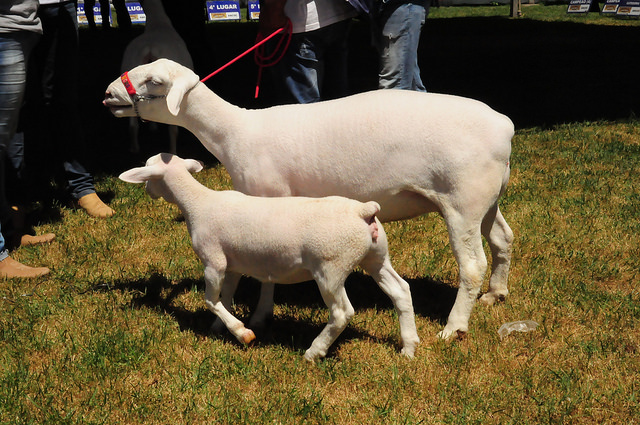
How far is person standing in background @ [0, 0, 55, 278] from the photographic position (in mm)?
4199

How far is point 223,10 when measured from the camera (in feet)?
83.4

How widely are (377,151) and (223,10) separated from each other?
2348cm

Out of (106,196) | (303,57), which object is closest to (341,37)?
(303,57)

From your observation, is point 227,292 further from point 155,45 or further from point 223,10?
point 223,10

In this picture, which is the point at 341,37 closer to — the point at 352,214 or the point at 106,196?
the point at 352,214

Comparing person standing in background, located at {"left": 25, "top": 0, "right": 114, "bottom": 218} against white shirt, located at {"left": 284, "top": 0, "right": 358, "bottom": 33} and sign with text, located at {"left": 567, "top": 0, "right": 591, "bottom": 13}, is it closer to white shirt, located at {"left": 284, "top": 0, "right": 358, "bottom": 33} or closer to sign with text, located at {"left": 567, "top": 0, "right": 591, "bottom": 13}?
white shirt, located at {"left": 284, "top": 0, "right": 358, "bottom": 33}

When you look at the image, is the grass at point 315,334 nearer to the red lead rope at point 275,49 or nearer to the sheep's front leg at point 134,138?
the red lead rope at point 275,49

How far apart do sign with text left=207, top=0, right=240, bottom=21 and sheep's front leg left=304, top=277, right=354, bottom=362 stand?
23.5m

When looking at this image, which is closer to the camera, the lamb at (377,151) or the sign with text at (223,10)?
the lamb at (377,151)

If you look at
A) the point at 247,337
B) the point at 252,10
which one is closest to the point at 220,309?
the point at 247,337

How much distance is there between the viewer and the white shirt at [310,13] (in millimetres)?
4414

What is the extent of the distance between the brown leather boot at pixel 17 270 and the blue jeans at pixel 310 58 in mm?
2149

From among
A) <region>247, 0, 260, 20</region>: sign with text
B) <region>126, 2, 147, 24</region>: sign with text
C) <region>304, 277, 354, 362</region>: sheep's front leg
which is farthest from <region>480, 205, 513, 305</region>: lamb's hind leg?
<region>126, 2, 147, 24</region>: sign with text

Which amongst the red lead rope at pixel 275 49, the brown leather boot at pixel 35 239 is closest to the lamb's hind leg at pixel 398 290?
the red lead rope at pixel 275 49
